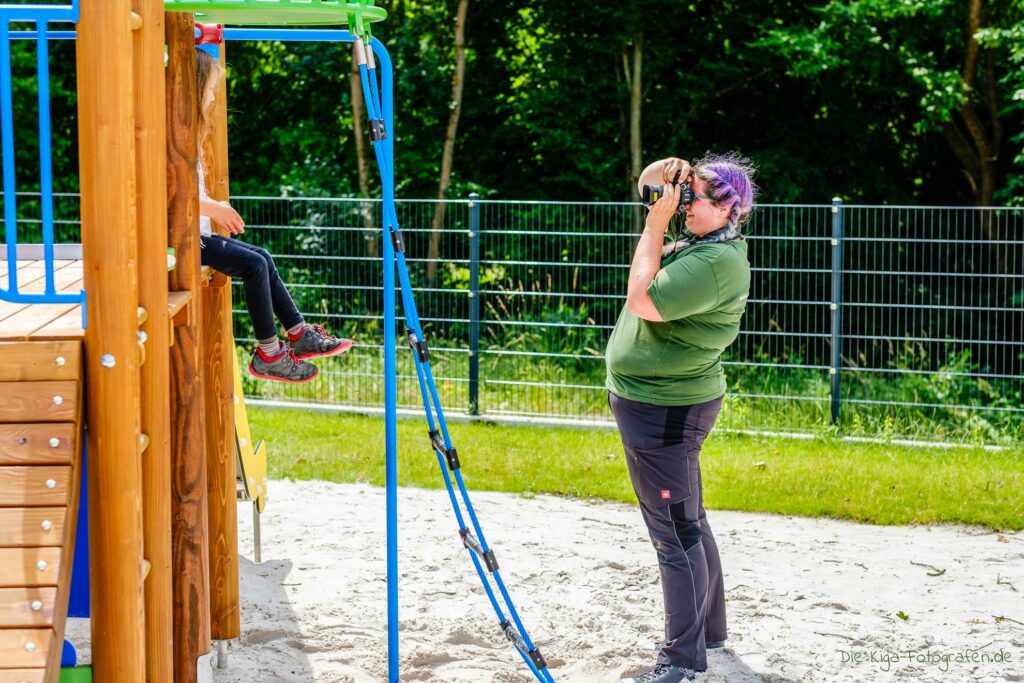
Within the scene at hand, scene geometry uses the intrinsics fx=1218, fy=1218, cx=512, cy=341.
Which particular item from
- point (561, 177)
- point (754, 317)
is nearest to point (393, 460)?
point (754, 317)

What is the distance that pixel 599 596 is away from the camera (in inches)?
208

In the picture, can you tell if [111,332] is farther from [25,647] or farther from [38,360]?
[25,647]

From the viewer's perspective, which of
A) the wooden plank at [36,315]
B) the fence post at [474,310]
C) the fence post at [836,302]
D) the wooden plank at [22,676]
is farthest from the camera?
the fence post at [474,310]

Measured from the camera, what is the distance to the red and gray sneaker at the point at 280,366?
187 inches

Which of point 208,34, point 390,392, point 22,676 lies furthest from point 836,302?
point 22,676

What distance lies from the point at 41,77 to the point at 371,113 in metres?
1.28

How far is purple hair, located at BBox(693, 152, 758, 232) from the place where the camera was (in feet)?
13.4

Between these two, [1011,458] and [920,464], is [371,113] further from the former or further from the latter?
[1011,458]

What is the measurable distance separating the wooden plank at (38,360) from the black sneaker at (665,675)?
2.30 meters

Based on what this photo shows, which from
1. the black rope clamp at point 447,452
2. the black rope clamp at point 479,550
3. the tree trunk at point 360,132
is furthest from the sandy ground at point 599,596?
the tree trunk at point 360,132

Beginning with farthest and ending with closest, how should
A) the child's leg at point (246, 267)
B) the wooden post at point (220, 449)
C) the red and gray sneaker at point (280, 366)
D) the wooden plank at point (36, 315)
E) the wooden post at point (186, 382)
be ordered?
the red and gray sneaker at point (280, 366)
the wooden post at point (220, 449)
the child's leg at point (246, 267)
the wooden post at point (186, 382)
the wooden plank at point (36, 315)

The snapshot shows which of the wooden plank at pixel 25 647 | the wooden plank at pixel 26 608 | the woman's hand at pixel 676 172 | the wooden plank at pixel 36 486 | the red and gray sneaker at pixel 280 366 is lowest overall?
the wooden plank at pixel 25 647

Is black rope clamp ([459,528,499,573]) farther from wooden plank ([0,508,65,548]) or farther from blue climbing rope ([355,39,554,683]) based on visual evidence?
wooden plank ([0,508,65,548])

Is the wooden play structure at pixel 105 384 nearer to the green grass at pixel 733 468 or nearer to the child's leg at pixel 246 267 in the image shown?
the child's leg at pixel 246 267
